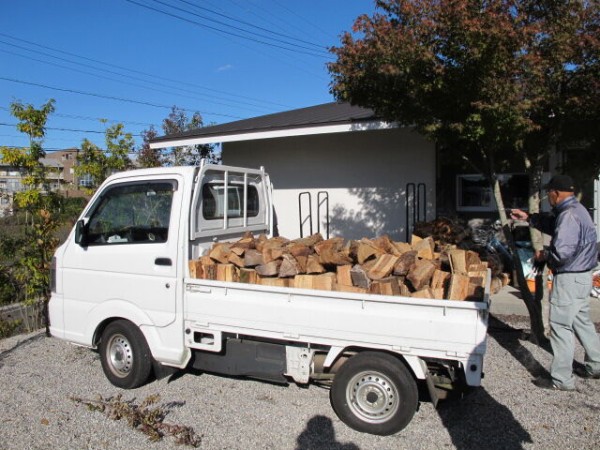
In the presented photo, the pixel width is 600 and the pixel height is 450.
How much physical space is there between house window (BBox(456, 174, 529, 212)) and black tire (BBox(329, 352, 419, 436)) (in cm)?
597

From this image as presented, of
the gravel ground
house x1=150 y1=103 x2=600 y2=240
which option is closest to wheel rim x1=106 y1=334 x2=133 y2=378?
the gravel ground

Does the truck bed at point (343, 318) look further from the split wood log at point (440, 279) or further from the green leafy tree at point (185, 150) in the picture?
the green leafy tree at point (185, 150)

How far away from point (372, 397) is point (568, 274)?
199 cm

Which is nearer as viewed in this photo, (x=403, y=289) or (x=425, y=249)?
(x=403, y=289)

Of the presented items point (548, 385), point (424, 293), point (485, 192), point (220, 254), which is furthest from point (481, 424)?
point (485, 192)

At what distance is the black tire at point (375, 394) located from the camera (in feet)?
11.3

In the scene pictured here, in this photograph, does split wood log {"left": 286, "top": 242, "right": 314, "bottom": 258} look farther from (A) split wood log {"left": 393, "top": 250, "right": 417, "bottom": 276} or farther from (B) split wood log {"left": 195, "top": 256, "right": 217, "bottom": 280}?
(A) split wood log {"left": 393, "top": 250, "right": 417, "bottom": 276}

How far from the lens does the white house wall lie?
9258 millimetres

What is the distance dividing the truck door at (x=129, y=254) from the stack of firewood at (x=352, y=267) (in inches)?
13.5

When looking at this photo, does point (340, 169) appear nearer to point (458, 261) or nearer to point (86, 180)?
point (86, 180)

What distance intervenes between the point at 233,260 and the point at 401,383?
1.67 metres

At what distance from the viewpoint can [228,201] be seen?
4.95 meters

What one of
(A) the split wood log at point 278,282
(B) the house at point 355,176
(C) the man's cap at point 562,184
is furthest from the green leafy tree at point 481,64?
(B) the house at point 355,176

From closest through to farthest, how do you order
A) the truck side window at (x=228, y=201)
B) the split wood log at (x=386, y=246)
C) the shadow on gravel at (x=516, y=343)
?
1. the split wood log at (x=386, y=246)
2. the truck side window at (x=228, y=201)
3. the shadow on gravel at (x=516, y=343)
